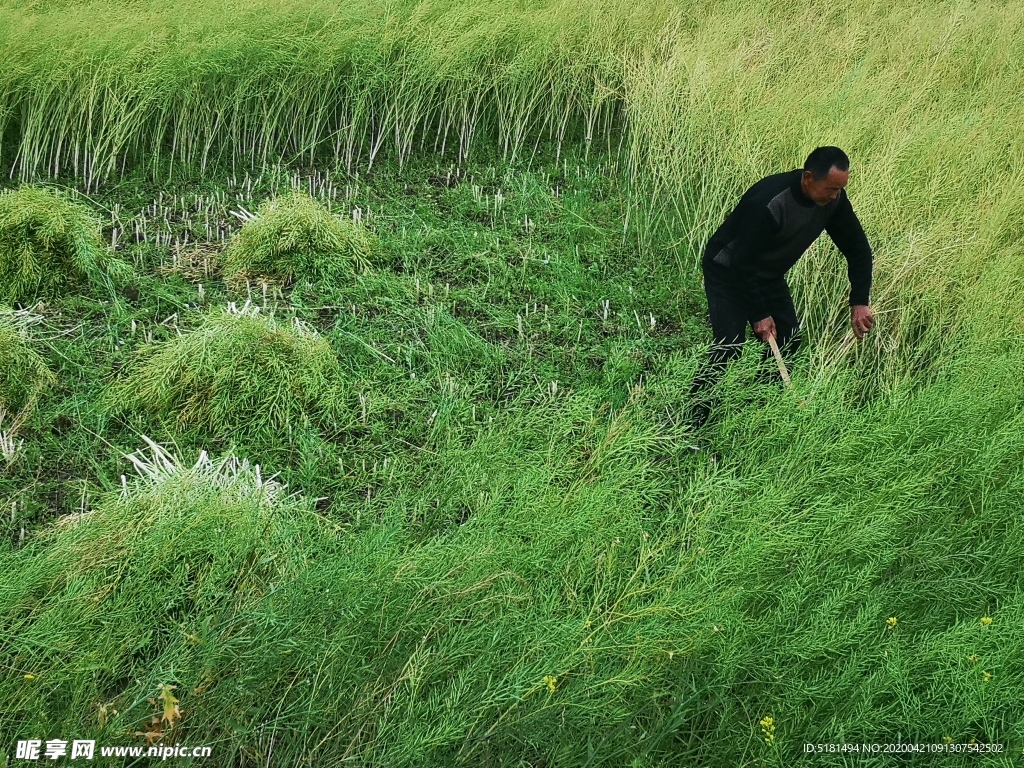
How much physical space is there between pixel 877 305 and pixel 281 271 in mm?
2526

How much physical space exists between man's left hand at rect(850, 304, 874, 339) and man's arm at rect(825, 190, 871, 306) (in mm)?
19

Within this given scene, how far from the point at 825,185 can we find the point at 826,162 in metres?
0.08

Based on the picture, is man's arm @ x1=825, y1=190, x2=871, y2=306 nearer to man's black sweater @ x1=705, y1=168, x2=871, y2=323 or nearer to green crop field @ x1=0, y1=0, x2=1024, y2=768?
man's black sweater @ x1=705, y1=168, x2=871, y2=323

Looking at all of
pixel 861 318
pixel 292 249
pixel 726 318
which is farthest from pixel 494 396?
pixel 861 318

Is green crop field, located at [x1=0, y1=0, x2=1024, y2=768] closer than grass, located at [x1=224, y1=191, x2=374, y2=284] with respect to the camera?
Yes

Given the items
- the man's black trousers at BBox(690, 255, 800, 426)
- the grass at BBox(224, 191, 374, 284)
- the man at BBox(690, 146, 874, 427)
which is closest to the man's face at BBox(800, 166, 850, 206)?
the man at BBox(690, 146, 874, 427)

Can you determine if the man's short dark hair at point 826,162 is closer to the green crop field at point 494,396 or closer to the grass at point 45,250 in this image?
the green crop field at point 494,396

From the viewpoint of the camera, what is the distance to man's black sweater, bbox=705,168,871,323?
11.2 ft

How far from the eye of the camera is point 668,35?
236 inches

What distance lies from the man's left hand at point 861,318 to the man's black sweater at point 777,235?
27 millimetres

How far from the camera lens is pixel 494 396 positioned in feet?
12.5

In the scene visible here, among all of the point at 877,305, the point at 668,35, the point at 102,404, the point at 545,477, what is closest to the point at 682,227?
the point at 877,305

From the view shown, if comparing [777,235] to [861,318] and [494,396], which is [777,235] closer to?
[861,318]

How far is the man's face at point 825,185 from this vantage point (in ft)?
10.7
